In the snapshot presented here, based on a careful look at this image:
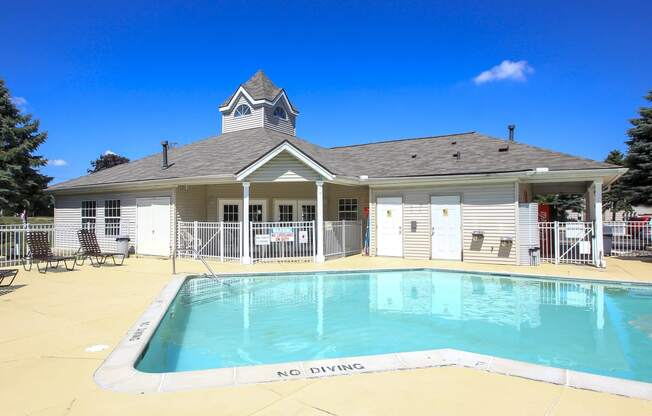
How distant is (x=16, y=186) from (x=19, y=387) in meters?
20.8

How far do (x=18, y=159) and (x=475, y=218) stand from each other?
22.9 metres

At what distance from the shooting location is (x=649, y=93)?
24672mm

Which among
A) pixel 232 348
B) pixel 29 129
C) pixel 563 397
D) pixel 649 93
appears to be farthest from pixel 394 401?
pixel 649 93

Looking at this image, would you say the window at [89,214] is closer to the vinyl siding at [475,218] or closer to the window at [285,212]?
the window at [285,212]

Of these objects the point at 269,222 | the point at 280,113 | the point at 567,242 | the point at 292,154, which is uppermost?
the point at 280,113

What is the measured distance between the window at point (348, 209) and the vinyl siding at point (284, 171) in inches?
175

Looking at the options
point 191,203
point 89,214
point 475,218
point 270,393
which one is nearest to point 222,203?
point 191,203

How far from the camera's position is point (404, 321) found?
297 inches

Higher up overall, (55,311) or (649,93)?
(649,93)

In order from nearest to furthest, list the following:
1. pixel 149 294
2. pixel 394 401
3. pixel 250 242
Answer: pixel 394 401 < pixel 149 294 < pixel 250 242

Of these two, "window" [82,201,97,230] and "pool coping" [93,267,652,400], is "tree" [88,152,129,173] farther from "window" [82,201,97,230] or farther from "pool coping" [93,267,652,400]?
"pool coping" [93,267,652,400]

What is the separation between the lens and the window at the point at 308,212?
1852cm

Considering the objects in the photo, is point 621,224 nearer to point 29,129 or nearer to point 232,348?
point 232,348

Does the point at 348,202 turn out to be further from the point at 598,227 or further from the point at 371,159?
the point at 598,227
